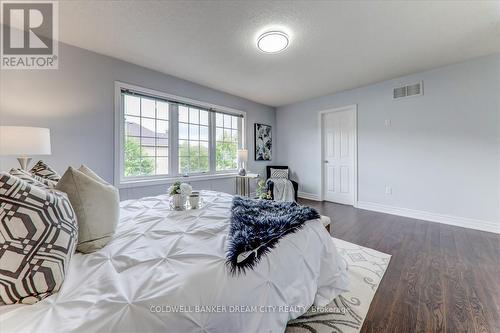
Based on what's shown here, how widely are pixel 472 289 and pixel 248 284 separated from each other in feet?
6.45

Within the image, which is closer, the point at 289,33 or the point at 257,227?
the point at 257,227

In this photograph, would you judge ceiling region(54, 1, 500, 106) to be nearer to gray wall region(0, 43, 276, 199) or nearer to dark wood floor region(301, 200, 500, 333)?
gray wall region(0, 43, 276, 199)

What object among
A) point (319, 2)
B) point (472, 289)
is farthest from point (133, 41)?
point (472, 289)

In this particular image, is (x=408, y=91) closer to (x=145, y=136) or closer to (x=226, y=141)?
(x=226, y=141)

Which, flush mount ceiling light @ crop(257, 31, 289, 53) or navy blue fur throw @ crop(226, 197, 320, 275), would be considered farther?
flush mount ceiling light @ crop(257, 31, 289, 53)

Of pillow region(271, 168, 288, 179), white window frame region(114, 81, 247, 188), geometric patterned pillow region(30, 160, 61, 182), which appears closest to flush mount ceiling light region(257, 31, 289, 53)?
white window frame region(114, 81, 247, 188)

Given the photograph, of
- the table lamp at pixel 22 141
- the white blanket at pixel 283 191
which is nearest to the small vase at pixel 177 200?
the table lamp at pixel 22 141

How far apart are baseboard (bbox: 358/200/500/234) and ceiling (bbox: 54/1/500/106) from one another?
2.32 m

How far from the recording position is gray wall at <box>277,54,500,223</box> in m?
2.74

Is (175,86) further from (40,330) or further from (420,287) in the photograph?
(420,287)

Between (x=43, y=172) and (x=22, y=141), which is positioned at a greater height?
(x=22, y=141)

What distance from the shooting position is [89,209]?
3.35 ft

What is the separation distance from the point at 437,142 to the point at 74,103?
5.18 m

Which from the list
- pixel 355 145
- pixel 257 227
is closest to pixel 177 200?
pixel 257 227
